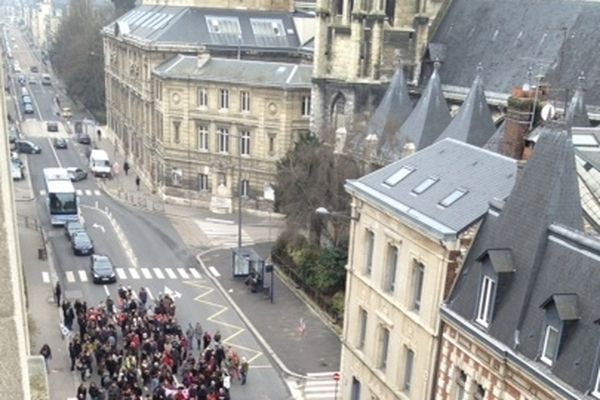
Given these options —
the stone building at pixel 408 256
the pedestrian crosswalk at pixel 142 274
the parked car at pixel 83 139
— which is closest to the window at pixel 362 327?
the stone building at pixel 408 256

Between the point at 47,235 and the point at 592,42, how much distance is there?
37306 mm

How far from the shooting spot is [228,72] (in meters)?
60.9

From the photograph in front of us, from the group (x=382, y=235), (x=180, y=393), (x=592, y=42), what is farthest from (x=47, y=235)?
(x=592, y=42)

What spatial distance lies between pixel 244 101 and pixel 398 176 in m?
35.3

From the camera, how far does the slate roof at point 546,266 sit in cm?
1648

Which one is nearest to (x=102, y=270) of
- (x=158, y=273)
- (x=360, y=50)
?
(x=158, y=273)

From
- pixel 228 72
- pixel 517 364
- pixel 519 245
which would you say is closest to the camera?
pixel 517 364

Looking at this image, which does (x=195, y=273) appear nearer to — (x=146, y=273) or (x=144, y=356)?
(x=146, y=273)

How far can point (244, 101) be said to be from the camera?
60.1m

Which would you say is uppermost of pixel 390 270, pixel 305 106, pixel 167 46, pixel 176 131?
pixel 167 46

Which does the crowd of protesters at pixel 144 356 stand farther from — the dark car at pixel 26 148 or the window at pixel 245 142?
the dark car at pixel 26 148

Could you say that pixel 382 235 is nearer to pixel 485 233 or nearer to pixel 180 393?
pixel 485 233

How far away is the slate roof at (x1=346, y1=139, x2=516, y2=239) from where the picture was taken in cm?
2188

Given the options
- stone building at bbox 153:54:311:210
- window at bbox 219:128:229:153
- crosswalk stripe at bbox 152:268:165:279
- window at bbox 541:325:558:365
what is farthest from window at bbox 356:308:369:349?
window at bbox 219:128:229:153
